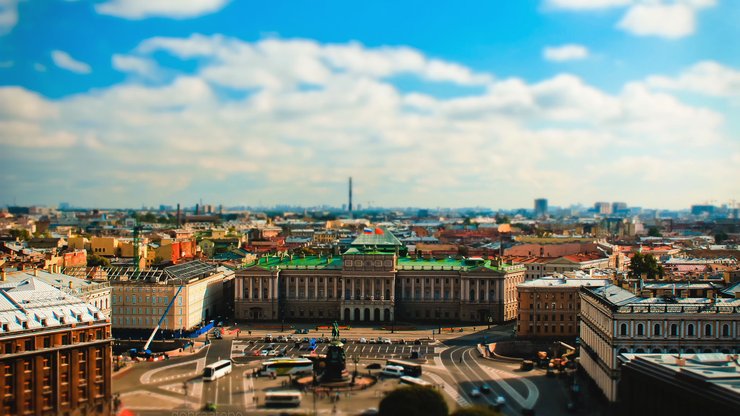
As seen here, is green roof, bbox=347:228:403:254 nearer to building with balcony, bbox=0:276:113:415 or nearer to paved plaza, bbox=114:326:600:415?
paved plaza, bbox=114:326:600:415

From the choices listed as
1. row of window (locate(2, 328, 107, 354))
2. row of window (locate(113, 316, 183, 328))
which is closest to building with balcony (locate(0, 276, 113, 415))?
row of window (locate(2, 328, 107, 354))

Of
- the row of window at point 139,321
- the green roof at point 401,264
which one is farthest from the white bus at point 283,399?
the green roof at point 401,264

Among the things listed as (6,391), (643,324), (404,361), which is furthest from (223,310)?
(643,324)

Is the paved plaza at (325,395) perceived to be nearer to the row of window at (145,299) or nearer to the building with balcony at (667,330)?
the building with balcony at (667,330)

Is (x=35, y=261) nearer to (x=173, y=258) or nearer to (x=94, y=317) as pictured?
(x=173, y=258)

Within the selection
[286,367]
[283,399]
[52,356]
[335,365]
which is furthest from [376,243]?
[52,356]

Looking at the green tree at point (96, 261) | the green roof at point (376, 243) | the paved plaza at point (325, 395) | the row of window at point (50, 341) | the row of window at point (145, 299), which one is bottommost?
the paved plaza at point (325, 395)
